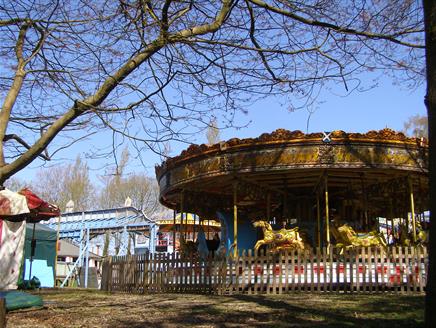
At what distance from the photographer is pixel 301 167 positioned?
13.5 m

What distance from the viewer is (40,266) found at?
27094 millimetres

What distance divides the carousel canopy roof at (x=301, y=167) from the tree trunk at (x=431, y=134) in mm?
7960

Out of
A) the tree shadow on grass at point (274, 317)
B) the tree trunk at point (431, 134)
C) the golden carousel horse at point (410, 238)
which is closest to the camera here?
the tree trunk at point (431, 134)

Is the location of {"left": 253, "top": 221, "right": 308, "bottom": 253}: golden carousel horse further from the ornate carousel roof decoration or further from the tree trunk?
the tree trunk

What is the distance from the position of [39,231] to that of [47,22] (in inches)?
723

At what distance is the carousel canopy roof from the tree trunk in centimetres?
796

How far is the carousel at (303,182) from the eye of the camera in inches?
528

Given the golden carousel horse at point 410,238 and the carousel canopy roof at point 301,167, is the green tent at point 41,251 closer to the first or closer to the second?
the carousel canopy roof at point 301,167

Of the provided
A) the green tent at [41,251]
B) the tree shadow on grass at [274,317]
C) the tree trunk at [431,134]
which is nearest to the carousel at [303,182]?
the tree shadow on grass at [274,317]

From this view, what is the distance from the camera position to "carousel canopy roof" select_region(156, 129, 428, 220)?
43.9ft

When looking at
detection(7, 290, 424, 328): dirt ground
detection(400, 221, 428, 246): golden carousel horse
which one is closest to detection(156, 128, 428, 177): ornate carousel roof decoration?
detection(400, 221, 428, 246): golden carousel horse

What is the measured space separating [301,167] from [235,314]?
664 centimetres

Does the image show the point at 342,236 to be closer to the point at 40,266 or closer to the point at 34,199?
the point at 34,199

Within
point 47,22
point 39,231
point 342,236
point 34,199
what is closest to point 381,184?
point 342,236
